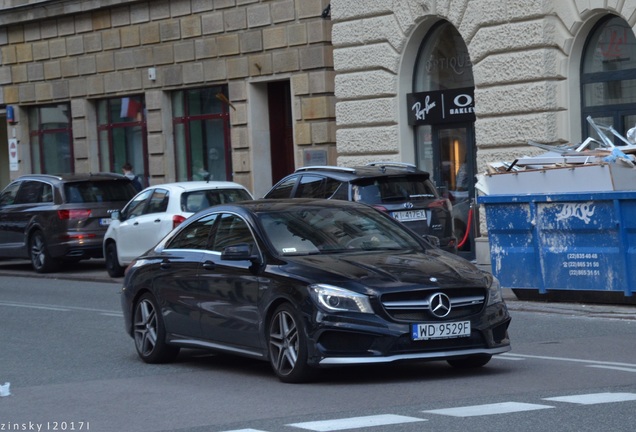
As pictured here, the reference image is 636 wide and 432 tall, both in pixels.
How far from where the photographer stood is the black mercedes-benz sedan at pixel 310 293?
9.77 meters

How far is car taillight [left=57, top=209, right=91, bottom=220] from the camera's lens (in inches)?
952

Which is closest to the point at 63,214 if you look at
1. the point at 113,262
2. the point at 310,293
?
the point at 113,262

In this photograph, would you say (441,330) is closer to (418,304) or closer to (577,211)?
(418,304)

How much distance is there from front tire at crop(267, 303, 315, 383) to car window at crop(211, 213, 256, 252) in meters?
0.88

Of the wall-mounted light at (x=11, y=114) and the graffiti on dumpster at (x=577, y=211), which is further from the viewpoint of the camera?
the wall-mounted light at (x=11, y=114)

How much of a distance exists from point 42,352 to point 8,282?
11.0 metres

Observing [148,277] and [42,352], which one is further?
[42,352]

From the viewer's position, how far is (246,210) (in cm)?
1123

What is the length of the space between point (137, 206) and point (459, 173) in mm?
5476

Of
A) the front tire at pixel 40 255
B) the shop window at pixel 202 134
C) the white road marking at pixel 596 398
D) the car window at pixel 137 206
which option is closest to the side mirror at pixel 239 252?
the white road marking at pixel 596 398

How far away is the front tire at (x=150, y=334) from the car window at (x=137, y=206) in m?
9.81

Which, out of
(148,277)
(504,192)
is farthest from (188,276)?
(504,192)

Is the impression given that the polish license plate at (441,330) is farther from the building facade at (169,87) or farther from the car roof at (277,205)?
the building facade at (169,87)

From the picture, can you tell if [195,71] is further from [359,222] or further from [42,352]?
[359,222]
